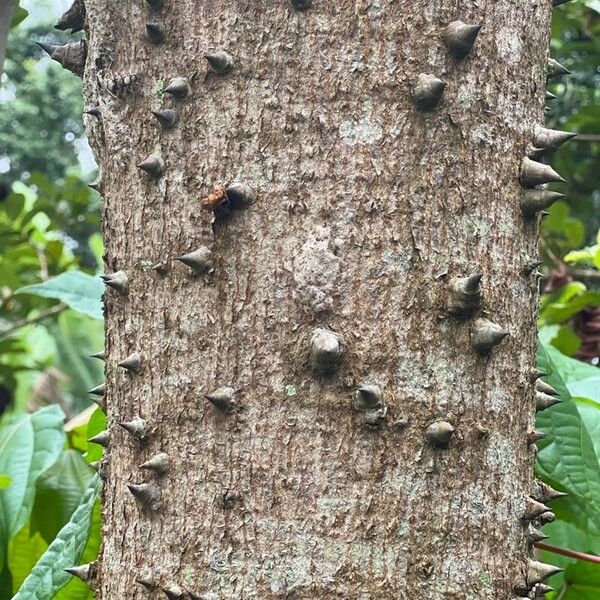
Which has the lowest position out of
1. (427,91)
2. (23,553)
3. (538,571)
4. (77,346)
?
(77,346)

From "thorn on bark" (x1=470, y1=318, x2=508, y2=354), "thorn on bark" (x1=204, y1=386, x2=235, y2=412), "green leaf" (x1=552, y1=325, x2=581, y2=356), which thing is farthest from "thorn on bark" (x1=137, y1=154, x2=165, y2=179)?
"green leaf" (x1=552, y1=325, x2=581, y2=356)

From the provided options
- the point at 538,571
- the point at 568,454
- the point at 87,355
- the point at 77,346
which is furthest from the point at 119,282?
the point at 77,346

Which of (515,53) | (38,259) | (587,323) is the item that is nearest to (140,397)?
(515,53)

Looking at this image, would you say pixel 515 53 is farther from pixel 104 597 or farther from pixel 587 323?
pixel 587 323

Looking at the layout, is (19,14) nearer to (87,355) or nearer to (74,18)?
(74,18)

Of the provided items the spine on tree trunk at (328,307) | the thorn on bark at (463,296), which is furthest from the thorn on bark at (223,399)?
the thorn on bark at (463,296)
